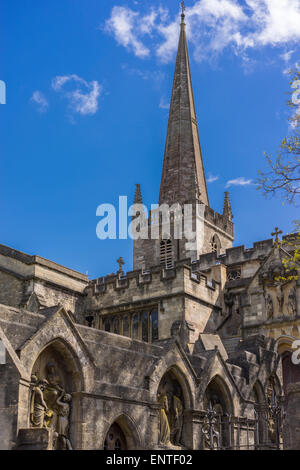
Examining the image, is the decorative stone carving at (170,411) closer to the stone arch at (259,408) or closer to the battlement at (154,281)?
the stone arch at (259,408)

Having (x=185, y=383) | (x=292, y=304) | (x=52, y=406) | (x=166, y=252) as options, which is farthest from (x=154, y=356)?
(x=166, y=252)

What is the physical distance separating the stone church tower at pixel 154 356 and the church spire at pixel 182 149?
502 centimetres

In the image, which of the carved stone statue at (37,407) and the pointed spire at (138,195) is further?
the pointed spire at (138,195)

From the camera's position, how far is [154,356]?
70.2ft

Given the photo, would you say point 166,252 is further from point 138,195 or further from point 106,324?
point 106,324

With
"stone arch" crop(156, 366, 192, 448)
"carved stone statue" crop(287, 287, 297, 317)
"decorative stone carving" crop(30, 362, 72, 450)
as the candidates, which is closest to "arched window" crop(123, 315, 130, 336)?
"carved stone statue" crop(287, 287, 297, 317)

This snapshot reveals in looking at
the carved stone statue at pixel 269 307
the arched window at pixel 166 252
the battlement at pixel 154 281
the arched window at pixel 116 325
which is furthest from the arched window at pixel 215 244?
the carved stone statue at pixel 269 307

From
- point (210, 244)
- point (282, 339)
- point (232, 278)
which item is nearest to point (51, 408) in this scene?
point (282, 339)

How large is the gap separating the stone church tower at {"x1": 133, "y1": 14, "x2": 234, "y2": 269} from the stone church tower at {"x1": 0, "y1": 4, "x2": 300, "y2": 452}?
0.52m

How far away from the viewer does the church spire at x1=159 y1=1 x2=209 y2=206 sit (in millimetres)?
51625

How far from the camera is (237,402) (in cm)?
2359

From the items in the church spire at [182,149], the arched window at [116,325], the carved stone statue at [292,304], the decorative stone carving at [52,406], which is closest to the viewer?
the decorative stone carving at [52,406]

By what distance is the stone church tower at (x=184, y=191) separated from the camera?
1887 inches

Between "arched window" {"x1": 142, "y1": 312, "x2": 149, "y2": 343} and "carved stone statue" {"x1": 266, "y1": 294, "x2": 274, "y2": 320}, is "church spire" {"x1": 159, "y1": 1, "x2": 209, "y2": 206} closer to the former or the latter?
"arched window" {"x1": 142, "y1": 312, "x2": 149, "y2": 343}
